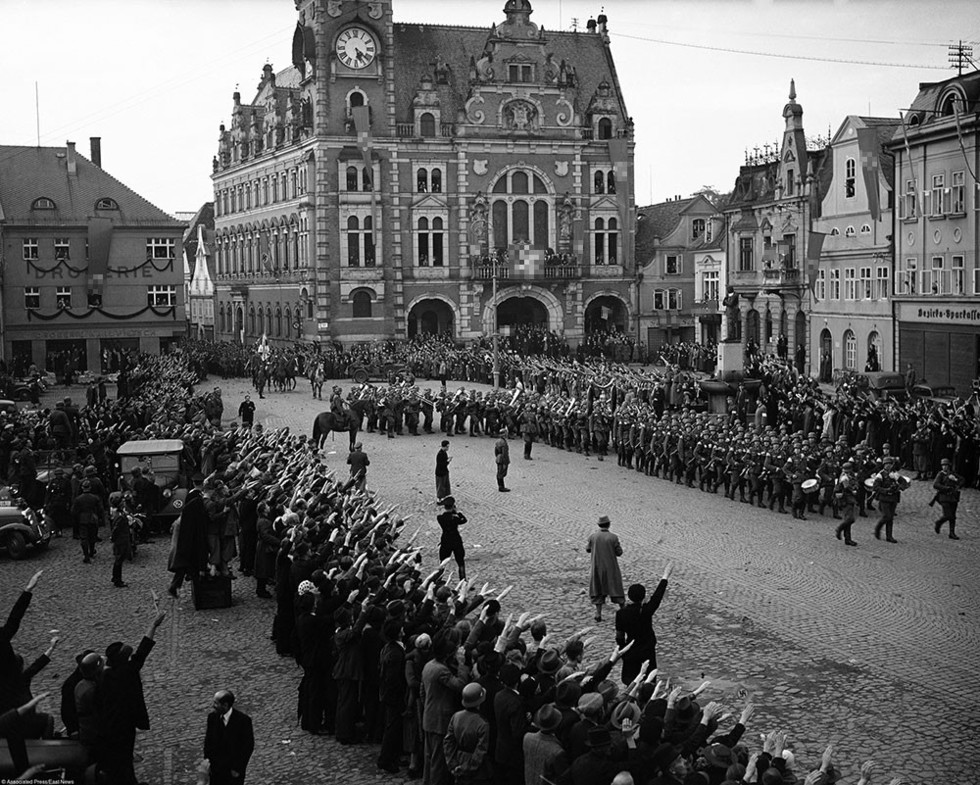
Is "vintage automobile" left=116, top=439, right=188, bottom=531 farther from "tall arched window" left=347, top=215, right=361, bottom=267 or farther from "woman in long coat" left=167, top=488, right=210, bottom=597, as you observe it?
"tall arched window" left=347, top=215, right=361, bottom=267

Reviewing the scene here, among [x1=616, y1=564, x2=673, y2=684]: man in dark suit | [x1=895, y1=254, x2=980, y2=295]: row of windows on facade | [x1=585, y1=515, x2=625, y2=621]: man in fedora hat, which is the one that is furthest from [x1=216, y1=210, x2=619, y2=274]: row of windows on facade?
[x1=616, y1=564, x2=673, y2=684]: man in dark suit

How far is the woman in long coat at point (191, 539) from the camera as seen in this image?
17422mm

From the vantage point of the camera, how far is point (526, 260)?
235 ft

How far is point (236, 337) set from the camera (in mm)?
88688

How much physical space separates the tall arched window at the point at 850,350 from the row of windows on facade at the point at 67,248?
3526cm

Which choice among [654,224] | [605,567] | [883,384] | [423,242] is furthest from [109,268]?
[605,567]

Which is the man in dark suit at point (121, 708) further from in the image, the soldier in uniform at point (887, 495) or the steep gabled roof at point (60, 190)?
the steep gabled roof at point (60, 190)

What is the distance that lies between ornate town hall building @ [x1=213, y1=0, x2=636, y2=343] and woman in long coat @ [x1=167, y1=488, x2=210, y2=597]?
172 ft

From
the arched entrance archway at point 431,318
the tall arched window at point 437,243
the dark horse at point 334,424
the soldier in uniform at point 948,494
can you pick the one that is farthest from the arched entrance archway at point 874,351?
the tall arched window at point 437,243

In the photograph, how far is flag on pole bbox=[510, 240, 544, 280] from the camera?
233 feet

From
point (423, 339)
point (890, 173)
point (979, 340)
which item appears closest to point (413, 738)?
point (979, 340)

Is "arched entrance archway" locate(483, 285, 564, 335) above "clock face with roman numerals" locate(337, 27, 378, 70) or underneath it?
underneath

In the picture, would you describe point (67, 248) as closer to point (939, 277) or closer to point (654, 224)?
point (654, 224)

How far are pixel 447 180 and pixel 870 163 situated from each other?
3180 cm
